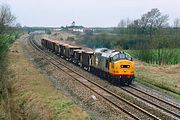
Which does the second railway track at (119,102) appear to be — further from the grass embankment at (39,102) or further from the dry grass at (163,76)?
the dry grass at (163,76)

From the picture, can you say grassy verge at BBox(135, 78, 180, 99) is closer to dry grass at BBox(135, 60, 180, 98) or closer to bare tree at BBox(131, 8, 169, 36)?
dry grass at BBox(135, 60, 180, 98)

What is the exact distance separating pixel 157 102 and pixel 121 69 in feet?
23.6

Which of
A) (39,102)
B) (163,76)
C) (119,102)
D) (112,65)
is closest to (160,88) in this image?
(112,65)

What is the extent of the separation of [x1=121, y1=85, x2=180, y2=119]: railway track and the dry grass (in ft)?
10.6

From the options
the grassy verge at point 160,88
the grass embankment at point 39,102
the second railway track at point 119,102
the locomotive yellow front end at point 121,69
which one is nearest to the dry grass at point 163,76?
the grassy verge at point 160,88

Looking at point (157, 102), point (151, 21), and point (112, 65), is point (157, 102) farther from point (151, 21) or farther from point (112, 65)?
point (151, 21)

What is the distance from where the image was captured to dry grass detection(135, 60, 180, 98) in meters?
32.0

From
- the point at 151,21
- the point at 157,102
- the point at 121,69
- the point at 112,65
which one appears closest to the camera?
the point at 157,102

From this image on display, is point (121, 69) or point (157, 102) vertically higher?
point (121, 69)

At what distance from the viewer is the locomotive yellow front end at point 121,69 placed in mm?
31516

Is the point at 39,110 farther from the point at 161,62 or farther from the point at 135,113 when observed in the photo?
the point at 161,62

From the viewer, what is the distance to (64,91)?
2903cm

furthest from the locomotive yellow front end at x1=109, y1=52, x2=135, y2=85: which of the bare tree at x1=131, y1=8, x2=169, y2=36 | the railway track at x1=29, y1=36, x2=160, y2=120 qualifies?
the bare tree at x1=131, y1=8, x2=169, y2=36

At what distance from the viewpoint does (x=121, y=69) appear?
31.6 m
